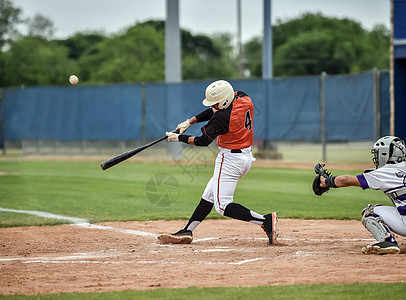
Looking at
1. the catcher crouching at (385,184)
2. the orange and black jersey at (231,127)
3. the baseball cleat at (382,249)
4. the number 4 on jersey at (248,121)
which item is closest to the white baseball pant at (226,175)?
the orange and black jersey at (231,127)

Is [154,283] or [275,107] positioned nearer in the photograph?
[154,283]

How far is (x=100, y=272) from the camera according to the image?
6.25 metres

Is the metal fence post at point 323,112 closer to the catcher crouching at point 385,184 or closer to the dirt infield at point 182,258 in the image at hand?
the dirt infield at point 182,258

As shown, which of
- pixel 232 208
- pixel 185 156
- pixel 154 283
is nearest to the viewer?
pixel 154 283

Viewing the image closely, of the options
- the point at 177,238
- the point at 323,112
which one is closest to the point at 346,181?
the point at 177,238

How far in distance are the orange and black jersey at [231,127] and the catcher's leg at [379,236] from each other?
1692 millimetres

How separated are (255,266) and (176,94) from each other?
58.1 feet

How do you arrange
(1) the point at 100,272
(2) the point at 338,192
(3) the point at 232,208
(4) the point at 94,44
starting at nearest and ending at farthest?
(1) the point at 100,272
(3) the point at 232,208
(2) the point at 338,192
(4) the point at 94,44

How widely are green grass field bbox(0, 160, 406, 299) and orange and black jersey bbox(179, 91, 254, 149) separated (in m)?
2.58

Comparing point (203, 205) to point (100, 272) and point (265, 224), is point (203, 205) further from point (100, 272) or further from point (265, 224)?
point (100, 272)

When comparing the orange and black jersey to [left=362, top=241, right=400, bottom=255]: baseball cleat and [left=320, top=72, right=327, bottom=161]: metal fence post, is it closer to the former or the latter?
[left=362, top=241, right=400, bottom=255]: baseball cleat

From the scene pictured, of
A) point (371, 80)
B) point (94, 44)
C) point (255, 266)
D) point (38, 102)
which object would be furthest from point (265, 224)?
point (94, 44)

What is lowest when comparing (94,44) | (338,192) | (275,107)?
(338,192)

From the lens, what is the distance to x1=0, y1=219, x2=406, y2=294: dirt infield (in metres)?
5.74
